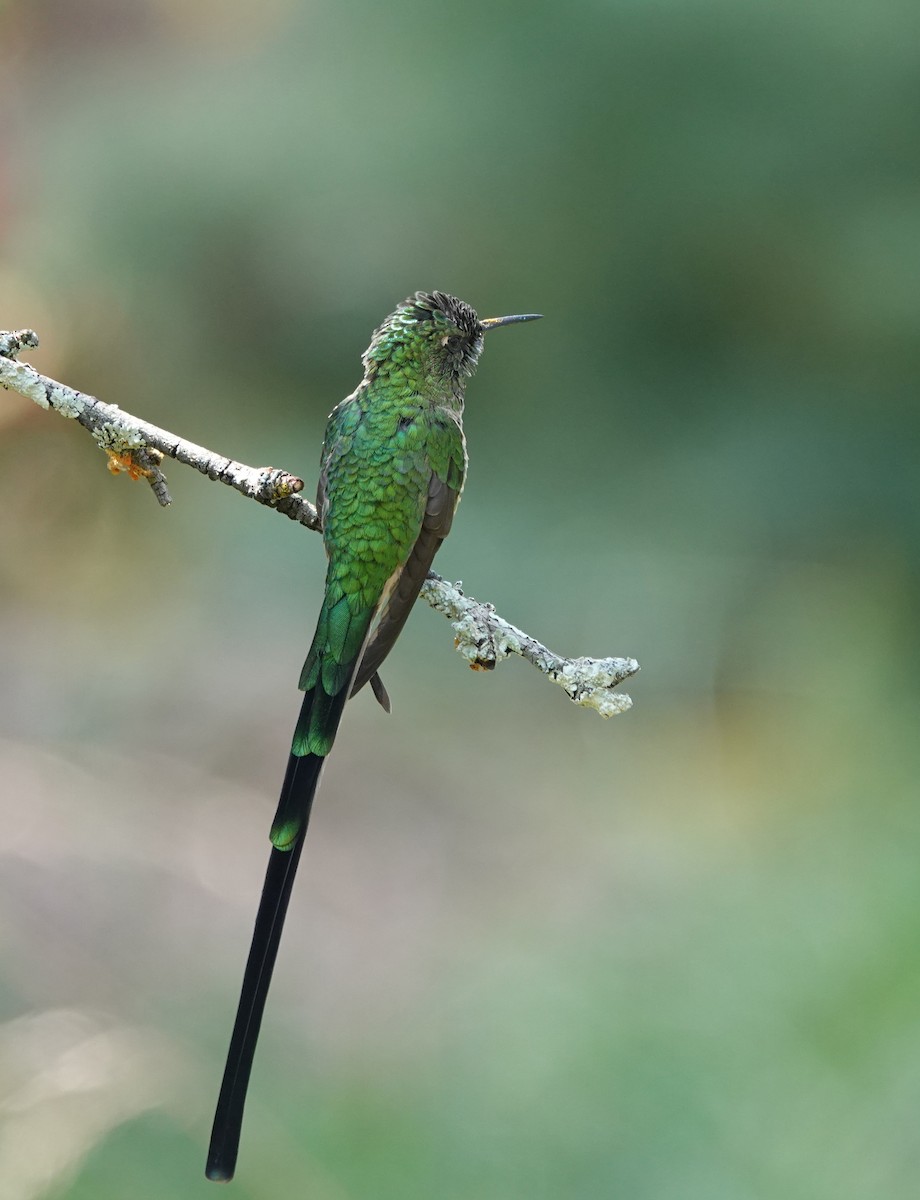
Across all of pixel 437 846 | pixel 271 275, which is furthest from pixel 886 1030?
pixel 271 275

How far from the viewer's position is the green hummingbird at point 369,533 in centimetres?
201

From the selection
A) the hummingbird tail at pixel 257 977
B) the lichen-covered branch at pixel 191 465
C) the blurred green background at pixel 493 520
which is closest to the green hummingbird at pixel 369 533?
the hummingbird tail at pixel 257 977

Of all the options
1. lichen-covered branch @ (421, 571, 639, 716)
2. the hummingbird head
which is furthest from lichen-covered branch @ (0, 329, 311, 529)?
the hummingbird head

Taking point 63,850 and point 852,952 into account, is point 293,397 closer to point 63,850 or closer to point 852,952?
point 63,850

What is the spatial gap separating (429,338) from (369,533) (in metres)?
0.46

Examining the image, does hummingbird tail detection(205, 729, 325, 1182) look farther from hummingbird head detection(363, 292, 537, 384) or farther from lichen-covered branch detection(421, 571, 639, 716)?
hummingbird head detection(363, 292, 537, 384)

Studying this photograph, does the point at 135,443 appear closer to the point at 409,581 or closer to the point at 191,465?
the point at 191,465

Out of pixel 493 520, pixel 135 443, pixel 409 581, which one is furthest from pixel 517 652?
pixel 493 520

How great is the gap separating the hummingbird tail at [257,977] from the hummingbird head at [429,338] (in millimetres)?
734

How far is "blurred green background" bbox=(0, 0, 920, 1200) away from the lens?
20.7 ft

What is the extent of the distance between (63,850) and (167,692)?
5.24 feet

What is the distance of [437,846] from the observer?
24.1 ft

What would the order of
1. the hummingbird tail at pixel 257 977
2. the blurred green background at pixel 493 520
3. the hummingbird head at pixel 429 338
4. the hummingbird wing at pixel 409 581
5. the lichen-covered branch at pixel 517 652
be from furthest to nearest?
the blurred green background at pixel 493 520 < the hummingbird head at pixel 429 338 < the hummingbird wing at pixel 409 581 < the hummingbird tail at pixel 257 977 < the lichen-covered branch at pixel 517 652

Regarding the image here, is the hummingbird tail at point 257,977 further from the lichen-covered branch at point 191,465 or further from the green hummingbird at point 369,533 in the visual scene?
the lichen-covered branch at point 191,465
